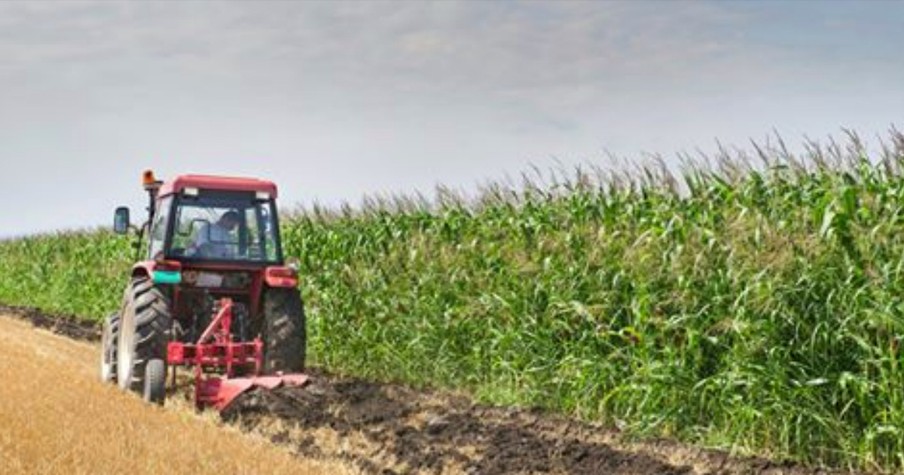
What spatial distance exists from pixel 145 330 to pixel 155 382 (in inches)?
18.6

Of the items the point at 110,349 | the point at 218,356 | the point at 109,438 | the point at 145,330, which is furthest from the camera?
the point at 110,349

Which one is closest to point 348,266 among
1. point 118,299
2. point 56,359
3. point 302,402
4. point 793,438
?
point 56,359

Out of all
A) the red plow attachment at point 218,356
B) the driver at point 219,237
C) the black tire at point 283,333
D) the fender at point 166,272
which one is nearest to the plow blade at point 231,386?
the red plow attachment at point 218,356

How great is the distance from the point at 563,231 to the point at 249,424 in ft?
11.7

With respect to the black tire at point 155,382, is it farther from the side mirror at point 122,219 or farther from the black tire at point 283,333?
the side mirror at point 122,219

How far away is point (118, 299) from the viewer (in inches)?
1001

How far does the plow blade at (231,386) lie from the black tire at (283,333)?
354 mm

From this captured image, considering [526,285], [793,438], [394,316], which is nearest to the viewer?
[793,438]

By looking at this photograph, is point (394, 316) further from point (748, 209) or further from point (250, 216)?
point (748, 209)

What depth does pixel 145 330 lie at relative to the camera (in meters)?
11.0

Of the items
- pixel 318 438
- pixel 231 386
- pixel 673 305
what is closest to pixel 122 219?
pixel 231 386

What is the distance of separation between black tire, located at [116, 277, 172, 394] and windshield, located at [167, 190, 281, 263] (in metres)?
0.51

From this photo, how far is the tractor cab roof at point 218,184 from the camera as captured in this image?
11.5 meters

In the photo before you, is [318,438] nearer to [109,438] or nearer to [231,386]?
[231,386]
